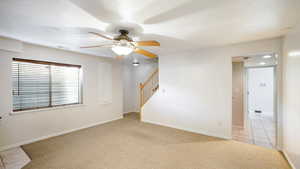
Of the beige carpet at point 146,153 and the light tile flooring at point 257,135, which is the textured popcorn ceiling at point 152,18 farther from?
the light tile flooring at point 257,135

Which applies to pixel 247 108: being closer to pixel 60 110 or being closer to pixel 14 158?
pixel 60 110

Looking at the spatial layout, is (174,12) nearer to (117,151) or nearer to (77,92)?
(117,151)

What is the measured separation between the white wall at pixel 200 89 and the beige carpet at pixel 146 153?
0.48 meters

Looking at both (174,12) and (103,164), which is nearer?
(174,12)

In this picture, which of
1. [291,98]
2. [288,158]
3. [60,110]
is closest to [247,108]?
[288,158]

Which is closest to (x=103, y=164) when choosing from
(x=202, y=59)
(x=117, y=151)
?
(x=117, y=151)

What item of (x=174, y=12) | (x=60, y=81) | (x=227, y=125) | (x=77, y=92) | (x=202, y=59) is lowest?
(x=227, y=125)

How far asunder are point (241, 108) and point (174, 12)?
4278mm

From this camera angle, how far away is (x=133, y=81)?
6.96 meters

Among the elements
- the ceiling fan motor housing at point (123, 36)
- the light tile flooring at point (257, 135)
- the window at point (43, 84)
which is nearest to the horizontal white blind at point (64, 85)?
the window at point (43, 84)

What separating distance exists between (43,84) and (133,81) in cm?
401

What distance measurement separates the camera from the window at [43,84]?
121 inches

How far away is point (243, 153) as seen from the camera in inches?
106

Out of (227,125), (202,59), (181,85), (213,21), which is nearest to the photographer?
(213,21)
